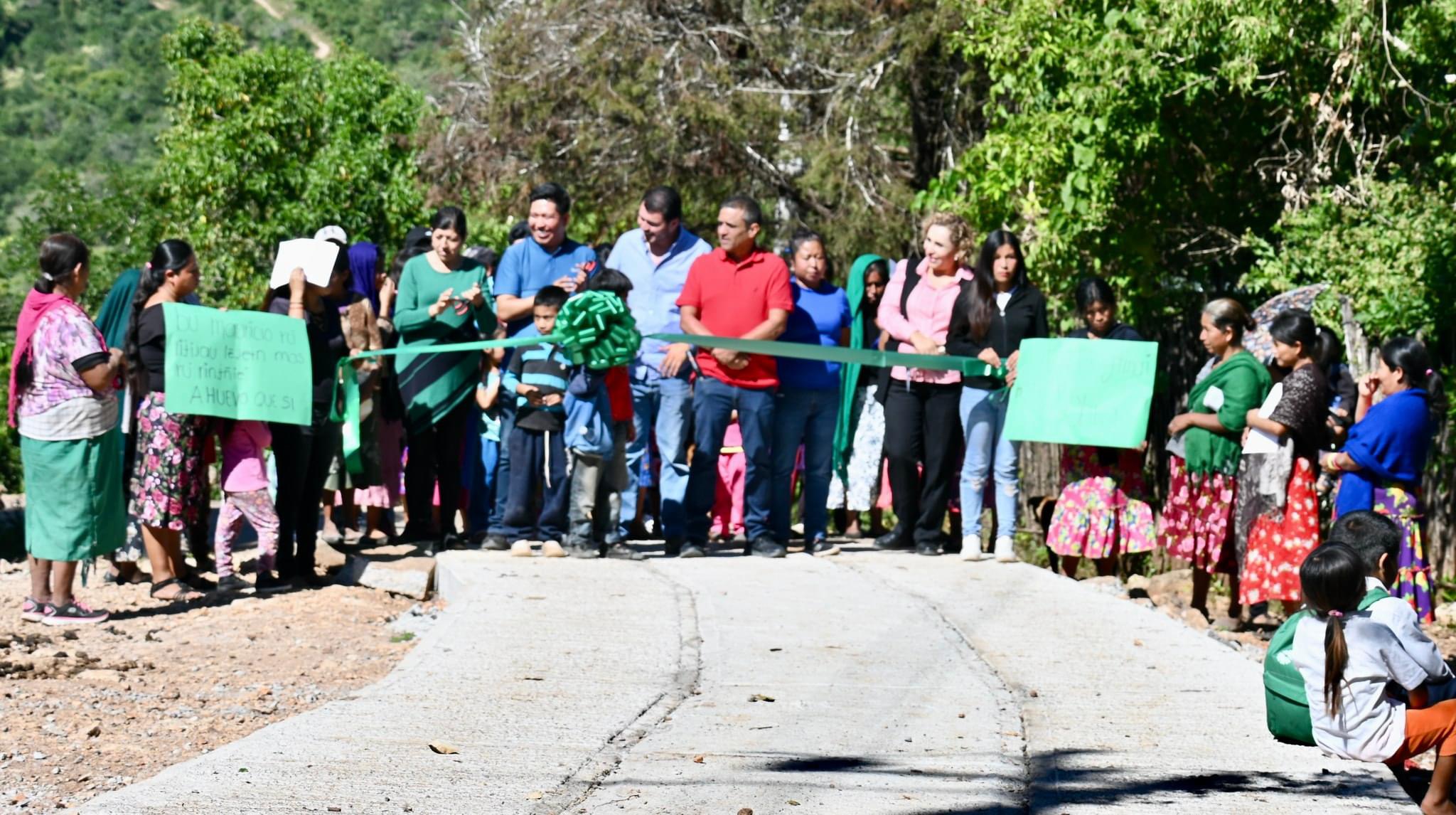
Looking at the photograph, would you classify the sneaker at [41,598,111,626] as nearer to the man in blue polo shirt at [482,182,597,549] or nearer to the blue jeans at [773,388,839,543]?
the man in blue polo shirt at [482,182,597,549]

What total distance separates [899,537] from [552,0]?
1273 cm

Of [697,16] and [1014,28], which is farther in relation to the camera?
[697,16]

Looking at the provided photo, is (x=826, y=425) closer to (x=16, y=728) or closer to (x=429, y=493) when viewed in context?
(x=429, y=493)

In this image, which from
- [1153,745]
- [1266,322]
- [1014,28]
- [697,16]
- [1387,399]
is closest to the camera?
[1153,745]

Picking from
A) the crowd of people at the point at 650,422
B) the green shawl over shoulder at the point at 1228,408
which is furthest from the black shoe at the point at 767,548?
the green shawl over shoulder at the point at 1228,408

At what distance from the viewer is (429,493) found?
10914 millimetres

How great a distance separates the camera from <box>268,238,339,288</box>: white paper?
31.2 ft

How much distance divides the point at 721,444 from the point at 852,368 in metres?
1.79

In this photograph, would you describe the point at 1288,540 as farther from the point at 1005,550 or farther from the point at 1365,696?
the point at 1365,696

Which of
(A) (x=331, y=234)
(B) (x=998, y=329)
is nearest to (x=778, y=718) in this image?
(B) (x=998, y=329)

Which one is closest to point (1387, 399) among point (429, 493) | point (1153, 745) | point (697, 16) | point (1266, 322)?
point (1266, 322)

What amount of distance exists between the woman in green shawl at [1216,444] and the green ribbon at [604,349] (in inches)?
49.9

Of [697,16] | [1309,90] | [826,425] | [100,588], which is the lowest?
[100,588]

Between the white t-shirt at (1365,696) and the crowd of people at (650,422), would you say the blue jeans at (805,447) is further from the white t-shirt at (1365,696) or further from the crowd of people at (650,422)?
the white t-shirt at (1365,696)
